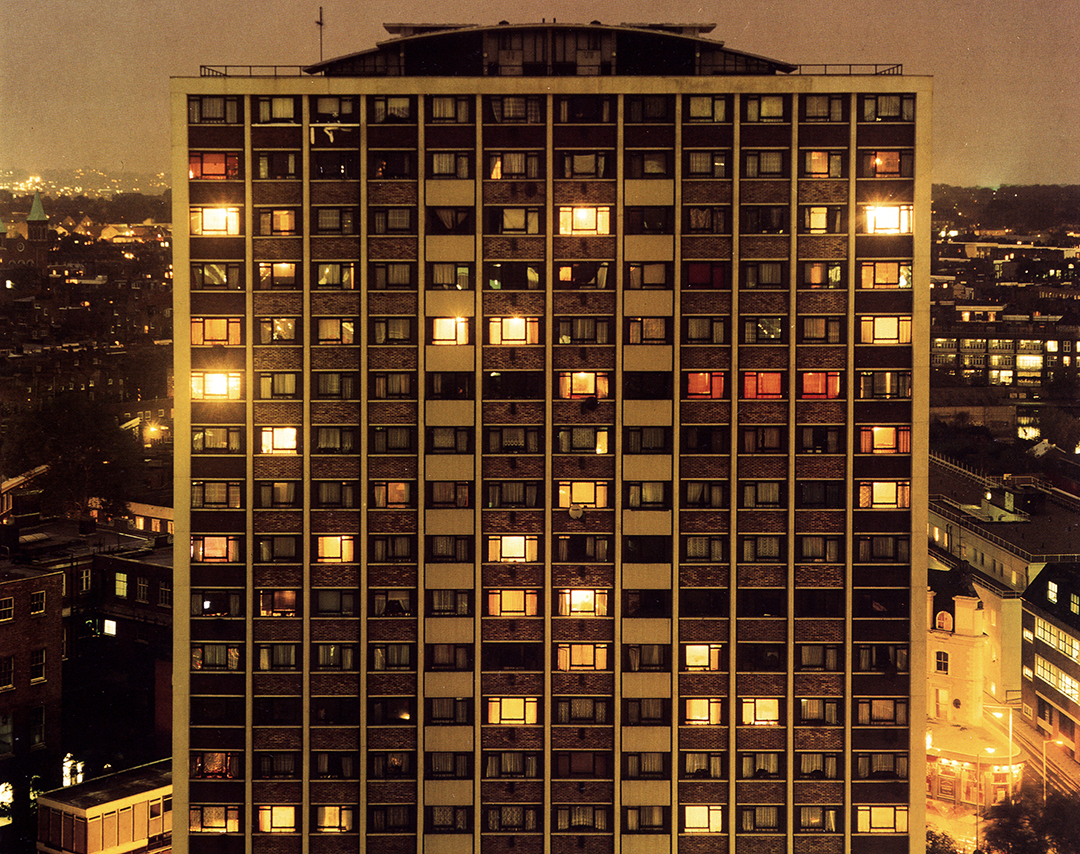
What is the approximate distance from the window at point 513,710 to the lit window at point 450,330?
547 inches

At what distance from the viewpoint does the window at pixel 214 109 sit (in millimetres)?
42719

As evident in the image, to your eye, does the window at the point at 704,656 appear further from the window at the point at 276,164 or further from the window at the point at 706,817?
the window at the point at 276,164

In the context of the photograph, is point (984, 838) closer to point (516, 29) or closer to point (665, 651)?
point (665, 651)

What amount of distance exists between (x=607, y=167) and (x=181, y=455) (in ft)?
64.5

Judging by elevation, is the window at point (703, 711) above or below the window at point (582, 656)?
below

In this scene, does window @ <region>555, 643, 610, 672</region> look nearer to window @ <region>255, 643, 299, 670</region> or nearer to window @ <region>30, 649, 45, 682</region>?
window @ <region>255, 643, 299, 670</region>

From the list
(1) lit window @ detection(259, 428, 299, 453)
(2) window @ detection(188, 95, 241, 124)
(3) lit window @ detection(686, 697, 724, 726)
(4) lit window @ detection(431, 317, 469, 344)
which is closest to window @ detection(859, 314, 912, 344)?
(3) lit window @ detection(686, 697, 724, 726)

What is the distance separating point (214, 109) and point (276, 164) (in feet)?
10.1

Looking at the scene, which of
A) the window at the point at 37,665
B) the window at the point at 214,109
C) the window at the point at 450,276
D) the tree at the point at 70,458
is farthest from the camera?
A: the tree at the point at 70,458

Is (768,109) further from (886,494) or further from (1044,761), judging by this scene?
(1044,761)

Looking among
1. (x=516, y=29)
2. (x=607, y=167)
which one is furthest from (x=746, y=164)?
(x=516, y=29)

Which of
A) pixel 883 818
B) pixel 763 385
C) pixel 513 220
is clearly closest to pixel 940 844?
pixel 883 818

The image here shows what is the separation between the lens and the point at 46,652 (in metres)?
63.2

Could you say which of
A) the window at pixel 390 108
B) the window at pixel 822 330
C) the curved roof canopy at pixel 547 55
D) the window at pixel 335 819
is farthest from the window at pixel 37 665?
the window at pixel 822 330
